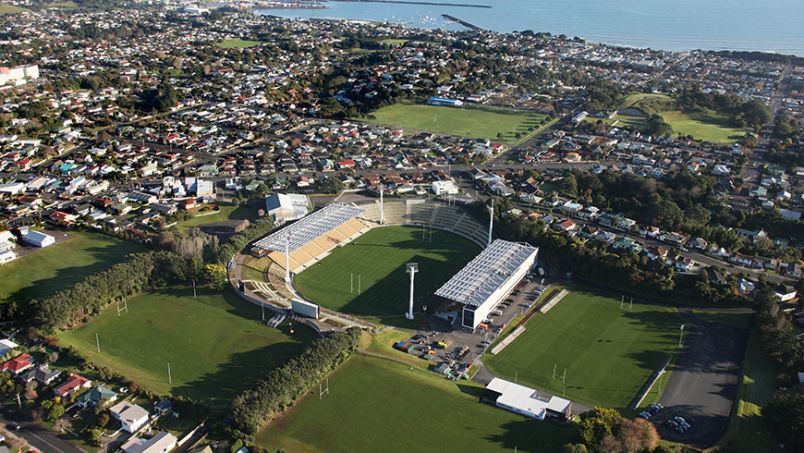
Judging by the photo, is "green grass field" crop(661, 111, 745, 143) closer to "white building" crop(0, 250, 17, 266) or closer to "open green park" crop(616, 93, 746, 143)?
"open green park" crop(616, 93, 746, 143)

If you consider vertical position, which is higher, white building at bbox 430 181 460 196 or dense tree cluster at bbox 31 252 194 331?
white building at bbox 430 181 460 196

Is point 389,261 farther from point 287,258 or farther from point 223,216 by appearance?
point 223,216

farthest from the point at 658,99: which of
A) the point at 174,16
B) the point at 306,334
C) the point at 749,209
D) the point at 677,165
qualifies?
the point at 174,16

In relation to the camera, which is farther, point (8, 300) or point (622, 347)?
point (8, 300)

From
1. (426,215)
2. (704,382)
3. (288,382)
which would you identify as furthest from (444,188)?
(288,382)

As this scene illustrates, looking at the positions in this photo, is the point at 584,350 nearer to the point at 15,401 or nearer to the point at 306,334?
the point at 306,334

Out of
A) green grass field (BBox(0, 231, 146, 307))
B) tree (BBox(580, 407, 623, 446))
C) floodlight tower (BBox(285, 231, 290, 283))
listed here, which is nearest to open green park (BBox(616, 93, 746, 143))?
floodlight tower (BBox(285, 231, 290, 283))

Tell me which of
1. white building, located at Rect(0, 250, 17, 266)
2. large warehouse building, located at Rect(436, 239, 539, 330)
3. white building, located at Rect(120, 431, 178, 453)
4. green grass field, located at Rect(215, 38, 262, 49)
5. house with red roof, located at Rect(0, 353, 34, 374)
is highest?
green grass field, located at Rect(215, 38, 262, 49)

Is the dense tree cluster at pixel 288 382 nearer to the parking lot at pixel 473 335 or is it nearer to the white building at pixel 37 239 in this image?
the parking lot at pixel 473 335
